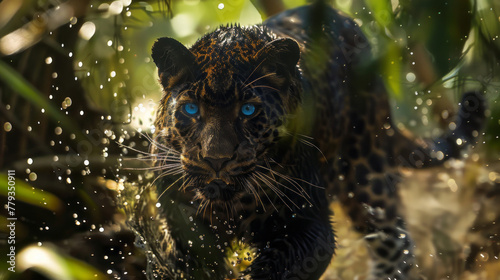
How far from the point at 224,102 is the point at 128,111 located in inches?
13.4

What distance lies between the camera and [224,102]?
0.95 m

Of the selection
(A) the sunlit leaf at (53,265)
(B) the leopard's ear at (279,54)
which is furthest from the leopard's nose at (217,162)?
(A) the sunlit leaf at (53,265)

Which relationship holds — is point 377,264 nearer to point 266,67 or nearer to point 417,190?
point 417,190

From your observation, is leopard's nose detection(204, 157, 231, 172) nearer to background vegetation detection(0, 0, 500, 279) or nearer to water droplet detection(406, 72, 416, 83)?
background vegetation detection(0, 0, 500, 279)

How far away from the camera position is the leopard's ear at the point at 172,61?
944 millimetres

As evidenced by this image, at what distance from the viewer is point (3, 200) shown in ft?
4.88

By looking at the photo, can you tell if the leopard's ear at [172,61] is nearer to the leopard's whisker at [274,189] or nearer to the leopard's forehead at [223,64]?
the leopard's forehead at [223,64]

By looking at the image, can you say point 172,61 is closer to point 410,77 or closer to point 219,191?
point 219,191

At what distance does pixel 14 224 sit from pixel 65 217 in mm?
227

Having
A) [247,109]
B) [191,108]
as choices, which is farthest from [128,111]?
[247,109]

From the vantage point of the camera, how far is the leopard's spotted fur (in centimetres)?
95

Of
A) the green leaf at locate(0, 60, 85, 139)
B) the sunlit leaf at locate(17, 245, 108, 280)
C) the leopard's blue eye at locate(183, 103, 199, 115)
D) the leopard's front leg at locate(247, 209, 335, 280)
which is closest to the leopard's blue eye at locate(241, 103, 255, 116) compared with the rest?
the leopard's blue eye at locate(183, 103, 199, 115)

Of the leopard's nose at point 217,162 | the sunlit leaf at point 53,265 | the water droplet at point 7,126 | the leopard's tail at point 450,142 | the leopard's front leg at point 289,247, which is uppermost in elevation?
the water droplet at point 7,126

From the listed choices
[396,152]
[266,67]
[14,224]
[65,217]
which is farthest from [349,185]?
[14,224]
